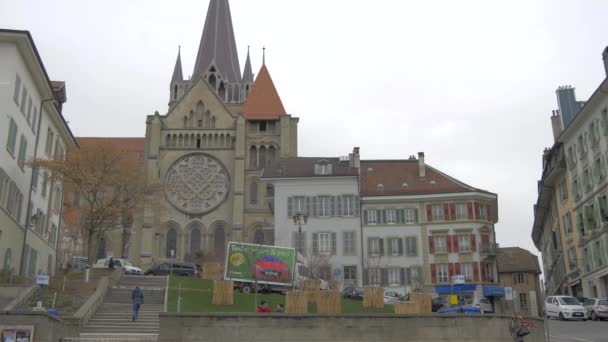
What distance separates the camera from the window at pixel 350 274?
5254 cm

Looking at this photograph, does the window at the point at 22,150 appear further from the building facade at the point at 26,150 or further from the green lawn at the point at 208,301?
the green lawn at the point at 208,301

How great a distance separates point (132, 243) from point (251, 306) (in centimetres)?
4152

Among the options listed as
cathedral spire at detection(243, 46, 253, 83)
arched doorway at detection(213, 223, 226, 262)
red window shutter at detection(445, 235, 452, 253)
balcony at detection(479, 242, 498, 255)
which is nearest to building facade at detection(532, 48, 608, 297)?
balcony at detection(479, 242, 498, 255)

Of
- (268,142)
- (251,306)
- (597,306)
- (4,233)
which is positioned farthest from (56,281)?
(268,142)

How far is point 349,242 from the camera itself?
5331 centimetres

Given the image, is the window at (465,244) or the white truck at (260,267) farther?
the window at (465,244)

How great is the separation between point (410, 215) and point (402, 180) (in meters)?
4.02

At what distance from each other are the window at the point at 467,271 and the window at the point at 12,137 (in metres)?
34.2

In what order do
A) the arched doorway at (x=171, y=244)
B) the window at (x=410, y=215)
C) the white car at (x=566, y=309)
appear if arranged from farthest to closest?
1. the arched doorway at (x=171, y=244)
2. the window at (x=410, y=215)
3. the white car at (x=566, y=309)

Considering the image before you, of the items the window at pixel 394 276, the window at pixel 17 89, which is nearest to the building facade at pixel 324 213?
the window at pixel 394 276

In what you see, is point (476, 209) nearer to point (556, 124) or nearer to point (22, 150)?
point (556, 124)

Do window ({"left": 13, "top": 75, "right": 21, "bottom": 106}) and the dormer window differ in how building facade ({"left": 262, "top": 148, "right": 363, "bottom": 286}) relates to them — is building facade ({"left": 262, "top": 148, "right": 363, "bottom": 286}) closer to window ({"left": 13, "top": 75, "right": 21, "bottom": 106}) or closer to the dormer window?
the dormer window

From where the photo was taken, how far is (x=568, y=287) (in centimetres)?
4988

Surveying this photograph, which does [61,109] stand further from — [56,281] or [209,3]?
[209,3]
